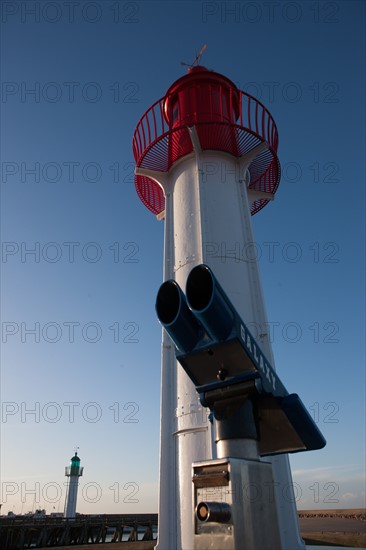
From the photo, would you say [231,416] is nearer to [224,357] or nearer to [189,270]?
[224,357]

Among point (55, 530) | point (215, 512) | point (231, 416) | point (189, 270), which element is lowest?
point (55, 530)

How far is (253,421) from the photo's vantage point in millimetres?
3852

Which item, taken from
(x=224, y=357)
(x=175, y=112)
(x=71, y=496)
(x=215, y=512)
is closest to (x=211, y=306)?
(x=224, y=357)

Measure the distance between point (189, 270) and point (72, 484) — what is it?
4861 centimetres

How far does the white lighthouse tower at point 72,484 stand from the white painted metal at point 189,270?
150 ft

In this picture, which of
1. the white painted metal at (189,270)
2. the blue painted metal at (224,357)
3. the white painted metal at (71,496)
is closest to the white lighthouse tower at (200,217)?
the white painted metal at (189,270)

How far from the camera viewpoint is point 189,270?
1054 cm

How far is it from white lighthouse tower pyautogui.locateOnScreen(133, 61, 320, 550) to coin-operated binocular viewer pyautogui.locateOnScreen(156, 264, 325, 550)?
4636 millimetres

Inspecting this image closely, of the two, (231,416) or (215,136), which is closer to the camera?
(231,416)

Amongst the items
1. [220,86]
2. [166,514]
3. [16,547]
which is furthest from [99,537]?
[220,86]

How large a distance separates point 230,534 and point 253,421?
A: 973 mm

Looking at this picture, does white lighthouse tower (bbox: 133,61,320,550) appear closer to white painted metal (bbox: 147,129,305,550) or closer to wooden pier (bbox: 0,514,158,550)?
white painted metal (bbox: 147,129,305,550)

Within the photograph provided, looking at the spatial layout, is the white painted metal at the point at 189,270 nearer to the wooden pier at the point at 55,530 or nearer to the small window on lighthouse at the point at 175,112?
the small window on lighthouse at the point at 175,112

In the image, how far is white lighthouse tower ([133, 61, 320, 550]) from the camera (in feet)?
27.7
